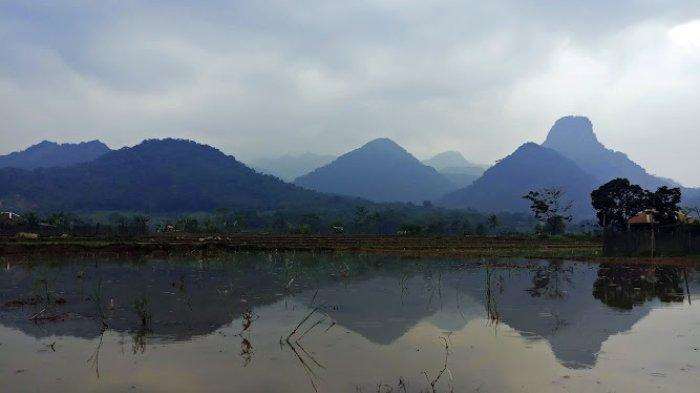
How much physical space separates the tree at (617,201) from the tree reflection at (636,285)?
37844mm

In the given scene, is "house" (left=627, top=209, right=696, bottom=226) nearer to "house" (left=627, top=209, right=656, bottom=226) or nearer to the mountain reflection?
"house" (left=627, top=209, right=656, bottom=226)

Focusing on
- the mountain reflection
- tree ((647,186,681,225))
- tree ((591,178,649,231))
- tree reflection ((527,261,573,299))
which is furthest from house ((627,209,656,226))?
the mountain reflection

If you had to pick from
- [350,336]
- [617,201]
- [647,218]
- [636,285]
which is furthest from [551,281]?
[617,201]

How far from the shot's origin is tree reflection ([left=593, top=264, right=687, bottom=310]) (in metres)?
19.8

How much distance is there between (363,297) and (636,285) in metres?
12.7

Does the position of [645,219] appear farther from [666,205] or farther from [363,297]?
[363,297]

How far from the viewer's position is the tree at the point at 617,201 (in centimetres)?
6614

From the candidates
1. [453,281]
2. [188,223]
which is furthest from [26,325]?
[188,223]

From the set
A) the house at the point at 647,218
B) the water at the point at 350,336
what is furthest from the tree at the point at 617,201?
the water at the point at 350,336

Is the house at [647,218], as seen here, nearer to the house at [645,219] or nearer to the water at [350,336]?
the house at [645,219]

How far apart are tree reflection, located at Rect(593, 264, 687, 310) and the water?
0.15 metres

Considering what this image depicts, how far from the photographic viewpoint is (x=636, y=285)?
23844 mm

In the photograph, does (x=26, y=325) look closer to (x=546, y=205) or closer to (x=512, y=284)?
(x=512, y=284)

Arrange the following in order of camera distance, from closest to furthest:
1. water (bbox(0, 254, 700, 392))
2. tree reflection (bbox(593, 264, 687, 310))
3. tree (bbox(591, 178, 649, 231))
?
water (bbox(0, 254, 700, 392))
tree reflection (bbox(593, 264, 687, 310))
tree (bbox(591, 178, 649, 231))
